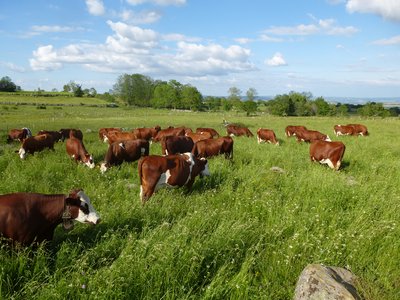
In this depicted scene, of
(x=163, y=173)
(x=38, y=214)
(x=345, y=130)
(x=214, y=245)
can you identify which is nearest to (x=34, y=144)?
(x=163, y=173)

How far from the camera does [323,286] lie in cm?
403

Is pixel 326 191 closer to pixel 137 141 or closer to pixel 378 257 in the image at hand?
pixel 378 257

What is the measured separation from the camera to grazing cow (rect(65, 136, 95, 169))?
487 inches

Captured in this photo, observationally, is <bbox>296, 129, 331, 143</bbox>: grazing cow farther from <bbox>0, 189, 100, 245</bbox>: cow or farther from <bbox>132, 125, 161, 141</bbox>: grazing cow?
<bbox>0, 189, 100, 245</bbox>: cow

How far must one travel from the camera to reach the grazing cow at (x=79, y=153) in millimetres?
12373

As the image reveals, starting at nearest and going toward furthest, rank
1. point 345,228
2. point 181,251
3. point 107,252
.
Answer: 1. point 181,251
2. point 107,252
3. point 345,228

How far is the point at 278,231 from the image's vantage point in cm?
580

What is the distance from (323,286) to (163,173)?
4.93m

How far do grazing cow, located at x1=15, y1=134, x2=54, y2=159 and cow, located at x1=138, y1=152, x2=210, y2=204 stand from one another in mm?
7328

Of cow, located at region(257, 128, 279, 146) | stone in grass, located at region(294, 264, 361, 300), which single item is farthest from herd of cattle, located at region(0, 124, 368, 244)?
cow, located at region(257, 128, 279, 146)

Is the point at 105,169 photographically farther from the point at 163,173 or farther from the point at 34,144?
the point at 34,144

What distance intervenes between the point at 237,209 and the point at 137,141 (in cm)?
747

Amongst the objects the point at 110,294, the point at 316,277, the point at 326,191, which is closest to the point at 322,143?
the point at 326,191

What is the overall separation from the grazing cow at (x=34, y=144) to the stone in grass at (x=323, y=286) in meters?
12.0
